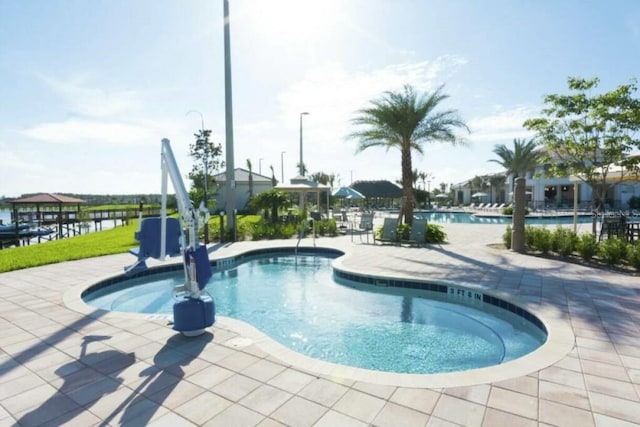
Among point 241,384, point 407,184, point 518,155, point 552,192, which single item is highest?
point 518,155

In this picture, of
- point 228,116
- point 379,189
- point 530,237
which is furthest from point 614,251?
point 379,189

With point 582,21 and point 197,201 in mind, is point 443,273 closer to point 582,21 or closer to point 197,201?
point 582,21

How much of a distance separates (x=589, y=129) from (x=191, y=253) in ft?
38.2

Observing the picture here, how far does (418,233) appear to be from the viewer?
465 inches

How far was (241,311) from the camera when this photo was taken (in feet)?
21.0

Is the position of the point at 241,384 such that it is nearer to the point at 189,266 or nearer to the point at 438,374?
the point at 189,266

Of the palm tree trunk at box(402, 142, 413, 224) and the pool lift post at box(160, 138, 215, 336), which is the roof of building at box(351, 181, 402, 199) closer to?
the palm tree trunk at box(402, 142, 413, 224)

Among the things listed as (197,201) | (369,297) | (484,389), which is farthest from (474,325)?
(197,201)

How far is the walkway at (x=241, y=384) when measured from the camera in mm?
2598

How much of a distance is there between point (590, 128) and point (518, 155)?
22.4 metres

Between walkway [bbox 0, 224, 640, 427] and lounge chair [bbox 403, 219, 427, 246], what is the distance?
6.41 meters

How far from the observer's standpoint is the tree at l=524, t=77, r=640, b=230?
9.43m

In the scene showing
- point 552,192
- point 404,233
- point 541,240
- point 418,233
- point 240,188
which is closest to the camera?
point 541,240

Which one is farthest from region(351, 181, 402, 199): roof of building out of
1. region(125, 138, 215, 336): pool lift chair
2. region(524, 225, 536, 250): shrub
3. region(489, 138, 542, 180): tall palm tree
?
region(125, 138, 215, 336): pool lift chair
